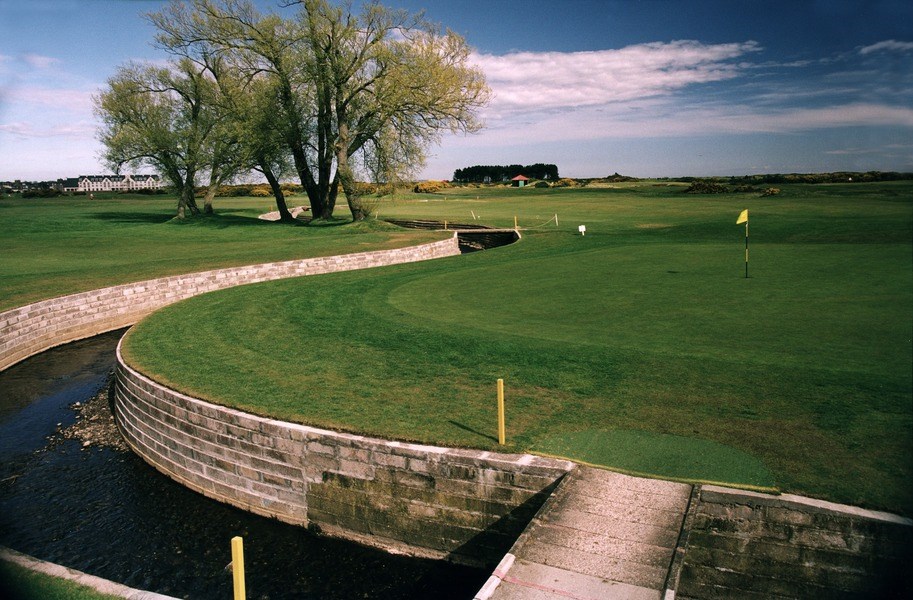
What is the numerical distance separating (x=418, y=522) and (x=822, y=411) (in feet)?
21.1

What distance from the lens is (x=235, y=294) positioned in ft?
72.8

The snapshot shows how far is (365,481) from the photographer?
9.19m

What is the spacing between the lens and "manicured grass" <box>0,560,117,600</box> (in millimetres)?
6398

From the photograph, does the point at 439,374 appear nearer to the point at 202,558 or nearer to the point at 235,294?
the point at 202,558

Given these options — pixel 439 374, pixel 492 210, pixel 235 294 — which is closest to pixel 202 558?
pixel 439 374

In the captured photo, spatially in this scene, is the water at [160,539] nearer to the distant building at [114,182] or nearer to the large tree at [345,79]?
the large tree at [345,79]

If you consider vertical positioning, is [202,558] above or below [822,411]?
below

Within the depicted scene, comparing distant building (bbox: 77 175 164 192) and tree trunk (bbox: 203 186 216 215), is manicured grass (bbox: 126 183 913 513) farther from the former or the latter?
distant building (bbox: 77 175 164 192)

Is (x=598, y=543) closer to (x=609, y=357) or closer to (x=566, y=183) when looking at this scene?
(x=609, y=357)

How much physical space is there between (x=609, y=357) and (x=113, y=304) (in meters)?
18.2

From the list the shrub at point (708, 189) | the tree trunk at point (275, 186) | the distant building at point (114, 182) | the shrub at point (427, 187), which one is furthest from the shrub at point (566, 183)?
the distant building at point (114, 182)

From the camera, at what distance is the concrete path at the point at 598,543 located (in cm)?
637

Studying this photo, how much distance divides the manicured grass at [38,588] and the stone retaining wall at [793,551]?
6199 mm

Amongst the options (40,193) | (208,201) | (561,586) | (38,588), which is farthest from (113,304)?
(40,193)
